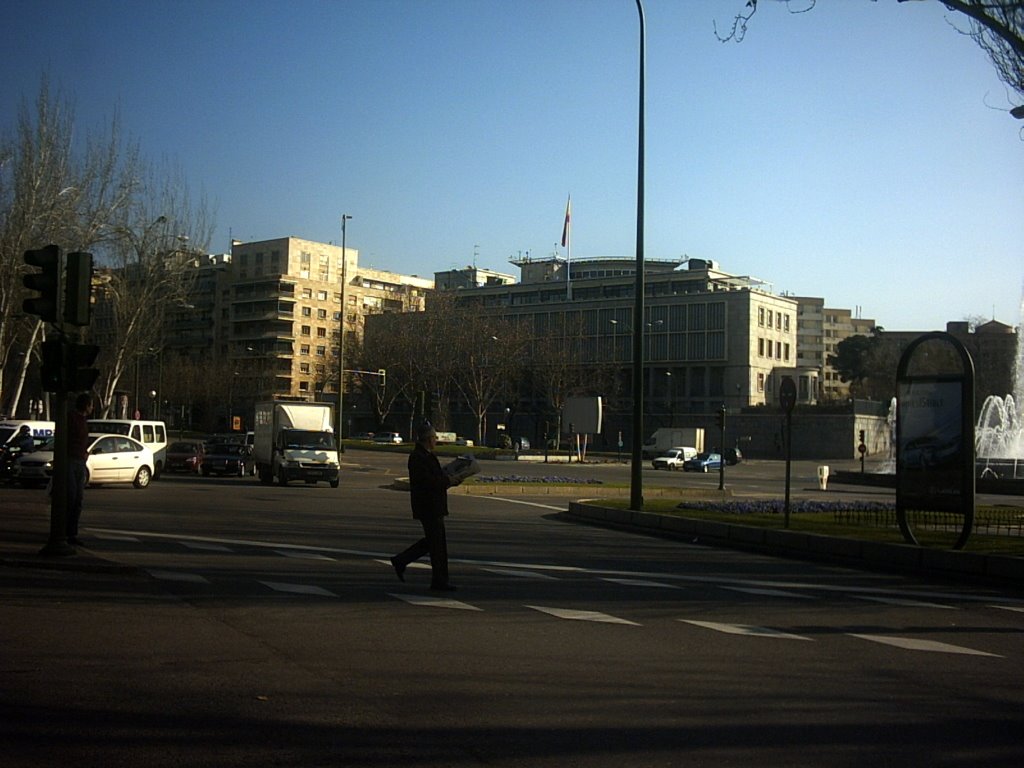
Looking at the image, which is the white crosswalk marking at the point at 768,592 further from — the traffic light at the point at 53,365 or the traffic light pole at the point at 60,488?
the traffic light at the point at 53,365

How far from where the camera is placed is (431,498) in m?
10.6

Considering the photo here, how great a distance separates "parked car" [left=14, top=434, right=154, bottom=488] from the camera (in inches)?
1057

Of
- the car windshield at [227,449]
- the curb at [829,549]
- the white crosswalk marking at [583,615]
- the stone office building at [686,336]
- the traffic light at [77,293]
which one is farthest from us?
the stone office building at [686,336]

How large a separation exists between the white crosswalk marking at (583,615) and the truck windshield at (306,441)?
24.9 m

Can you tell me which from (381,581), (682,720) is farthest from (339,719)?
(381,581)

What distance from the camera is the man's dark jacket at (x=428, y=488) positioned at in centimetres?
1062

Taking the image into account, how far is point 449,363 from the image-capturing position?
280 feet

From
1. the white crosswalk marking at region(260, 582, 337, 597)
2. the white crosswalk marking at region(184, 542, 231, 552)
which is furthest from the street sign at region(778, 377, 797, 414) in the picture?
the white crosswalk marking at region(260, 582, 337, 597)

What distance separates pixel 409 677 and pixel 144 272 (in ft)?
170

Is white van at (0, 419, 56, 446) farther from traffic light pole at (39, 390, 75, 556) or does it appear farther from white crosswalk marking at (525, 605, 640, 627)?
white crosswalk marking at (525, 605, 640, 627)

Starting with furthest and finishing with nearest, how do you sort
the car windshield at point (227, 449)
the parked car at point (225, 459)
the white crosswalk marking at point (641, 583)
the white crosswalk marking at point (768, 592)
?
the car windshield at point (227, 449), the parked car at point (225, 459), the white crosswalk marking at point (641, 583), the white crosswalk marking at point (768, 592)

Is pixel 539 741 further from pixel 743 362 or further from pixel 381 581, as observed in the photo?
pixel 743 362

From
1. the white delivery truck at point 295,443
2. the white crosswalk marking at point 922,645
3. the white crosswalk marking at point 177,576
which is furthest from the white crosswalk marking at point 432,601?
the white delivery truck at point 295,443

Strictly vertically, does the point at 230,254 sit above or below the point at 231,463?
above
